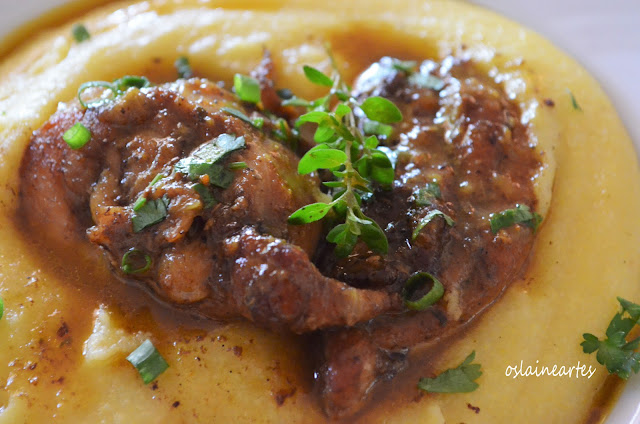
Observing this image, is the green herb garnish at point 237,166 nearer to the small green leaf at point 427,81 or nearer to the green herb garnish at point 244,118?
the green herb garnish at point 244,118

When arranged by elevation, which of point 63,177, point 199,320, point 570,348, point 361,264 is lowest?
point 570,348

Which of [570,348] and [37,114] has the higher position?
[37,114]

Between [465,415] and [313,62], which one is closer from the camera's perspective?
[465,415]

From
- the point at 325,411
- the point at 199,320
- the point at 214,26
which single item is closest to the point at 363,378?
the point at 325,411

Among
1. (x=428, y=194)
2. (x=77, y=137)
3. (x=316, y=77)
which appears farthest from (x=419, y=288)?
(x=77, y=137)

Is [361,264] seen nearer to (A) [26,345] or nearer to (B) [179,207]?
(B) [179,207]

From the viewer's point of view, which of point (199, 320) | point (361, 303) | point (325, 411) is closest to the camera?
point (361, 303)

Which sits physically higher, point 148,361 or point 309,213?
point 309,213

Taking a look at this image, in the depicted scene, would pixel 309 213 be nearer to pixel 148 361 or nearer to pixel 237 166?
pixel 237 166
